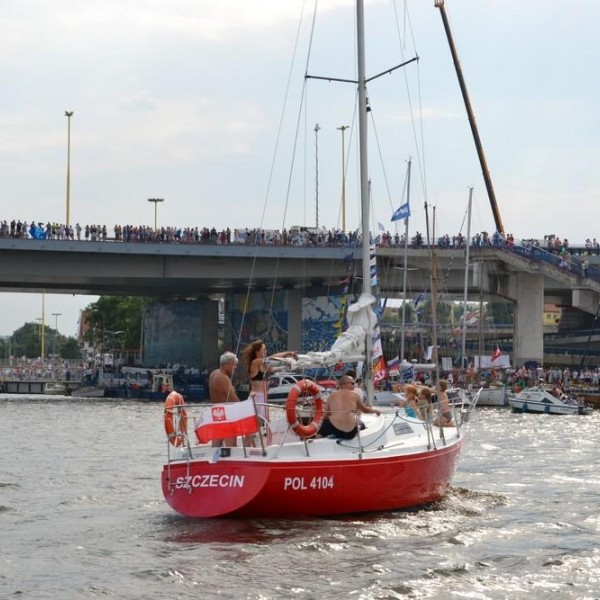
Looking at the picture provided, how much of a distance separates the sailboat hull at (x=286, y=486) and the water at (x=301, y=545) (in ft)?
0.85

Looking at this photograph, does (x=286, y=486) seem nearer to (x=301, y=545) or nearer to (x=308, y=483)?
(x=308, y=483)

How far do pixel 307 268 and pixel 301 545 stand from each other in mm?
57881

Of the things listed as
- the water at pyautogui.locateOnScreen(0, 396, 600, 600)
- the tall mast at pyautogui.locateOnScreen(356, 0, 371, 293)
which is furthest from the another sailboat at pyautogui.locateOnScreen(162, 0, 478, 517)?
the tall mast at pyautogui.locateOnScreen(356, 0, 371, 293)

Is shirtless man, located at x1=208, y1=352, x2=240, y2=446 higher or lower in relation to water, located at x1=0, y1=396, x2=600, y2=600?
higher

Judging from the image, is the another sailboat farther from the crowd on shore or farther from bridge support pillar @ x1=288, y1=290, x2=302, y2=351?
bridge support pillar @ x1=288, y1=290, x2=302, y2=351

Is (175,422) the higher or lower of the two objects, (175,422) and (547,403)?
the higher

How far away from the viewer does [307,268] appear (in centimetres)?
7606

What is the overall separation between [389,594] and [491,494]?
10241 mm

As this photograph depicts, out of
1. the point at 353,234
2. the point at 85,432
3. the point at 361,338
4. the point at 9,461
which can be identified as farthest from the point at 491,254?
the point at 361,338

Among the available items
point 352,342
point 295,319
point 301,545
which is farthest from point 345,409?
point 295,319

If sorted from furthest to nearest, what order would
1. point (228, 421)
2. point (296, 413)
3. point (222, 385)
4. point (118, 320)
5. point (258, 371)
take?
point (118, 320), point (222, 385), point (258, 371), point (296, 413), point (228, 421)

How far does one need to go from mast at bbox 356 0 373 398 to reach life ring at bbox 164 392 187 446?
444cm

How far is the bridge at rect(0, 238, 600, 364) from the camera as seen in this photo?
72.0 m

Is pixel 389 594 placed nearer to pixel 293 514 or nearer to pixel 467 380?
pixel 293 514
